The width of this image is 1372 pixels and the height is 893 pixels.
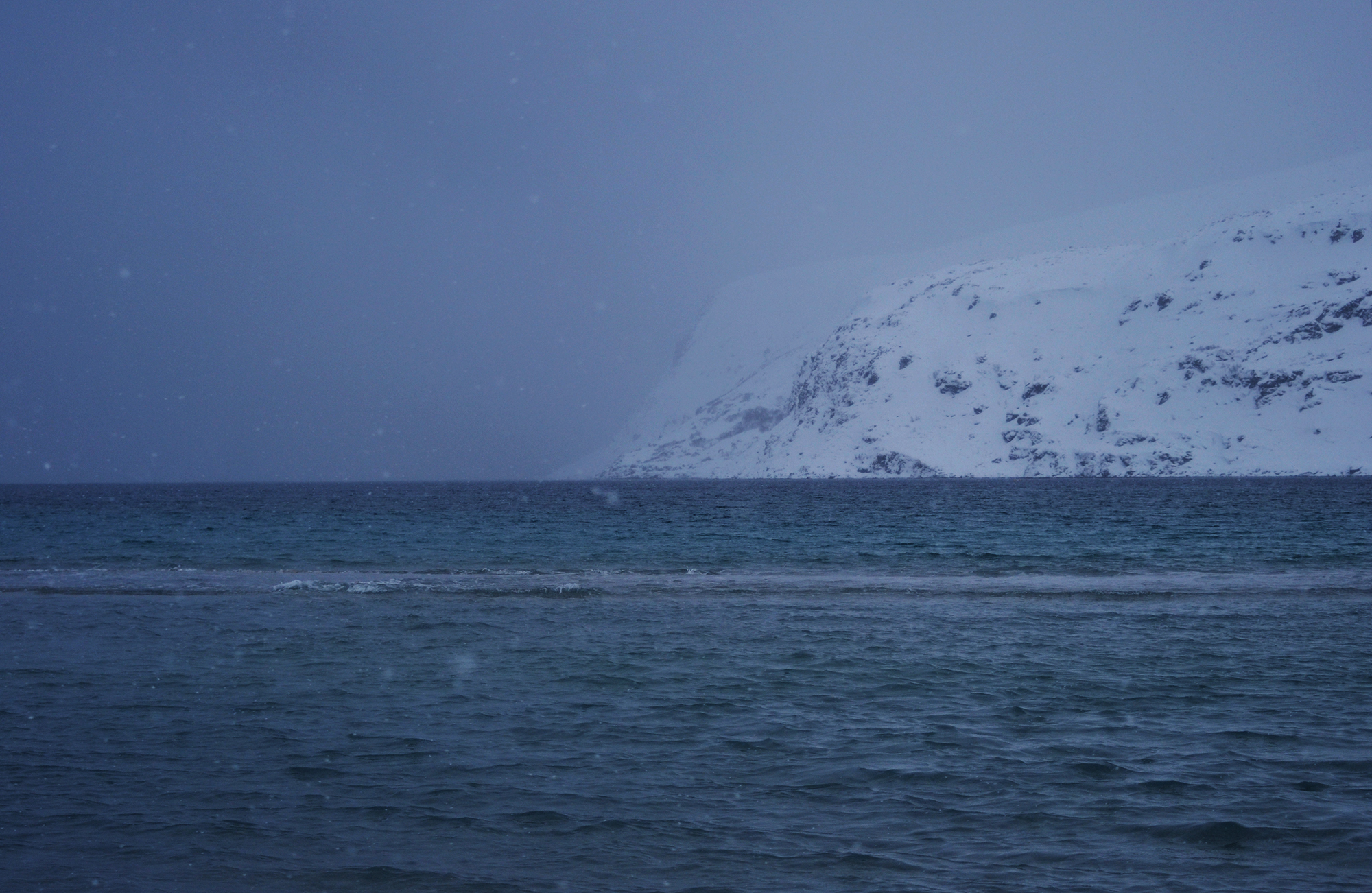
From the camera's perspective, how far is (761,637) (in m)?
23.4

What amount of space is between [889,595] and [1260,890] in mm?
23696

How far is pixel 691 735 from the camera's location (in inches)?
564

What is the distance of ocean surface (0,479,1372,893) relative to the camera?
9.64 meters

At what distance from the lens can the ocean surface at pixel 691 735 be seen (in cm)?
964

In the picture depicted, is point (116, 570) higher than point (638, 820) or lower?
lower

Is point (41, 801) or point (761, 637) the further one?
point (761, 637)

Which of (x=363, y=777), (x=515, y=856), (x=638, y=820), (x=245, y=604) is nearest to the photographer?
(x=515, y=856)

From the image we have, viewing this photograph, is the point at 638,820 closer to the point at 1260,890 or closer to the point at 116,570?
the point at 1260,890

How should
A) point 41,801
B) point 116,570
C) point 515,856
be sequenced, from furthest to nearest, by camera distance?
point 116,570 → point 41,801 → point 515,856

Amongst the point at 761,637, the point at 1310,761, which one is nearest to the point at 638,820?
the point at 1310,761

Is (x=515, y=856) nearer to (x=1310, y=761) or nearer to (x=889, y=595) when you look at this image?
(x=1310, y=761)

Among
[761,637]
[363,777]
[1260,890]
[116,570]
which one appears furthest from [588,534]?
[1260,890]

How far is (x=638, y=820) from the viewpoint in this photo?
35.2ft

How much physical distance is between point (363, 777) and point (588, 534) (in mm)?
49962
